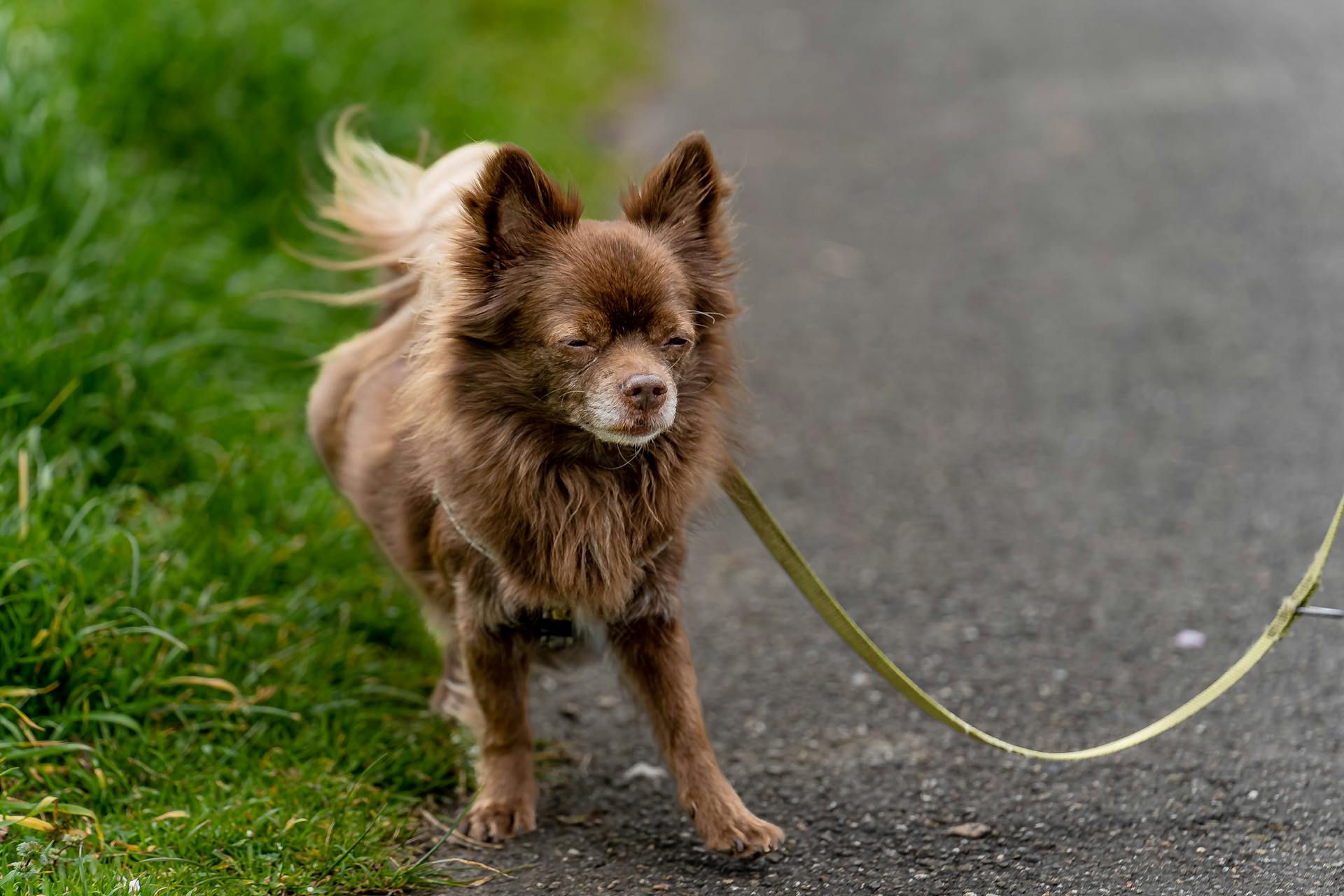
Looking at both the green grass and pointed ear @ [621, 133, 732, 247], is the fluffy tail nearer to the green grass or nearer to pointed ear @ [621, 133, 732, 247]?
pointed ear @ [621, 133, 732, 247]

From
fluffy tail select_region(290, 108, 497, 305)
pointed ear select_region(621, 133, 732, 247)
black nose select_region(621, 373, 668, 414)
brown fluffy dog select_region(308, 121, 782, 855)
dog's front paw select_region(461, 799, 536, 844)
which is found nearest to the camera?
black nose select_region(621, 373, 668, 414)

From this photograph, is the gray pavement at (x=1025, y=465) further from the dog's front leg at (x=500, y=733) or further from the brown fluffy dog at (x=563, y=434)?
the brown fluffy dog at (x=563, y=434)

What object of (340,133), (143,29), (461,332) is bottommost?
(461,332)

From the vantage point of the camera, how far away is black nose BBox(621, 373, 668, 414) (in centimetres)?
267

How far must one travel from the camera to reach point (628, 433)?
8.92ft

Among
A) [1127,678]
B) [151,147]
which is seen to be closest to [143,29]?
[151,147]

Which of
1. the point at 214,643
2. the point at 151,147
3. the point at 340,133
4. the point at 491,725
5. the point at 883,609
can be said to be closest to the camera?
the point at 491,725

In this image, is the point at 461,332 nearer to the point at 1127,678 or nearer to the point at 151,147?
the point at 1127,678

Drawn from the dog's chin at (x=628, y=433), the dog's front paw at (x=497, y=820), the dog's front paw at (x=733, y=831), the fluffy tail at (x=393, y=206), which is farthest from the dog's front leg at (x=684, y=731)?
the fluffy tail at (x=393, y=206)

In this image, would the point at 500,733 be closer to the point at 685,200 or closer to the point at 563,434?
the point at 563,434

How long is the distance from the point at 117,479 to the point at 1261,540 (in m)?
3.71

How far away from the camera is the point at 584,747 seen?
12.1 ft

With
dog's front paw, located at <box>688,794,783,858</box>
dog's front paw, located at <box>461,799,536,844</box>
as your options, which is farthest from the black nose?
dog's front paw, located at <box>461,799,536,844</box>

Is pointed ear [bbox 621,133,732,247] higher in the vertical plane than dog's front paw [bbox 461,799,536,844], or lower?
higher
